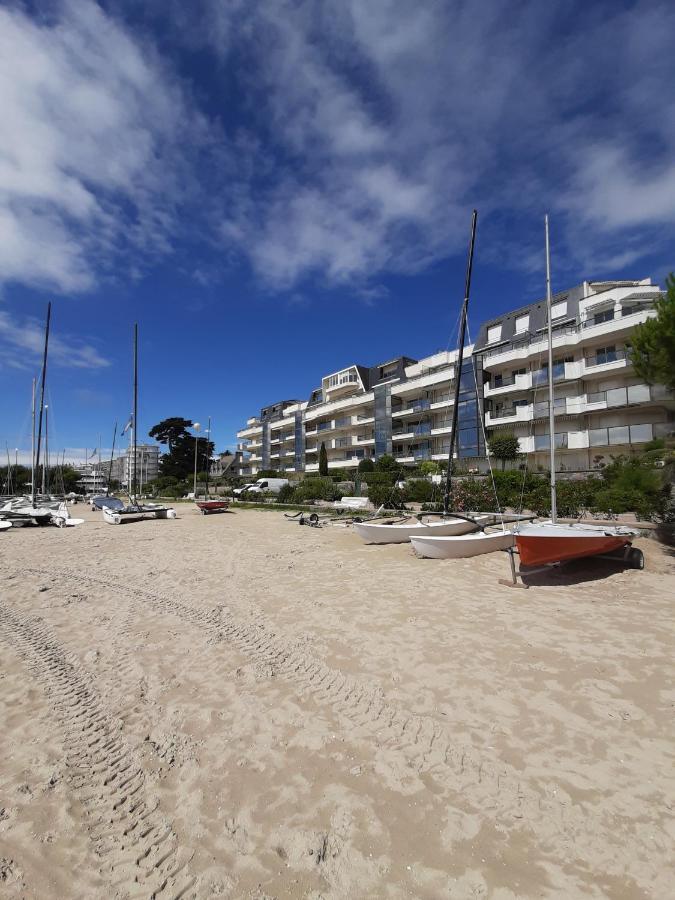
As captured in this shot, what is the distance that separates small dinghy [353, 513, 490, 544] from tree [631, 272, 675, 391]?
6.20 metres

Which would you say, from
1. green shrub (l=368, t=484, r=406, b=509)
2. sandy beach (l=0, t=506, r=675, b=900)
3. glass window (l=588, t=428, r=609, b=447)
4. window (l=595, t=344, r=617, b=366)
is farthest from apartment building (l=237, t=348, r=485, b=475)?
sandy beach (l=0, t=506, r=675, b=900)

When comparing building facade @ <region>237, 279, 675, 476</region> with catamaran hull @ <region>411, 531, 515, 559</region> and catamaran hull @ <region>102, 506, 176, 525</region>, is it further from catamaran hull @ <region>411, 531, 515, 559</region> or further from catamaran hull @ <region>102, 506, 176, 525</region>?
catamaran hull @ <region>102, 506, 176, 525</region>

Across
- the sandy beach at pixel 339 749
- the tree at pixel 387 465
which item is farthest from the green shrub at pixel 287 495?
the sandy beach at pixel 339 749

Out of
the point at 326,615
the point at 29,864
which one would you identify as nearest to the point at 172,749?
the point at 29,864

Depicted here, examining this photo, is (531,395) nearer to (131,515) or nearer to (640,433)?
(640,433)

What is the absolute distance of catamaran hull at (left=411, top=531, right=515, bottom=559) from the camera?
11281 mm

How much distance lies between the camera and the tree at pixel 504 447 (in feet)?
101

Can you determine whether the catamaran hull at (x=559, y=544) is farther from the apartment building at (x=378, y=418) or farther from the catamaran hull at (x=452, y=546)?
the apartment building at (x=378, y=418)

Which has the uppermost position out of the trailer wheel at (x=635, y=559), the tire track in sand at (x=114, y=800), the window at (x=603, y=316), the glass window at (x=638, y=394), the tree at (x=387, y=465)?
the window at (x=603, y=316)

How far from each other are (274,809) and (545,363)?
3646 cm

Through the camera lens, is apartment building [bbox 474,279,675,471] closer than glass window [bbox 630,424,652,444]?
No

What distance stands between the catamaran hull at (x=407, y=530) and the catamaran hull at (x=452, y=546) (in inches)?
26.5

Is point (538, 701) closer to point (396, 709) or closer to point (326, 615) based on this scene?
point (396, 709)

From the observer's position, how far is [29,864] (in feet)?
8.33
